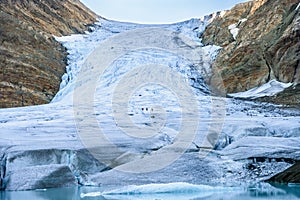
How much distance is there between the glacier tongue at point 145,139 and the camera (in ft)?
32.0

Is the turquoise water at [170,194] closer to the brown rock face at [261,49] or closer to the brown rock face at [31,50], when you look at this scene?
the brown rock face at [261,49]

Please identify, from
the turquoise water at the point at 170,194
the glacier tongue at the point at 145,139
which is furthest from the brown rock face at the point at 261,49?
the turquoise water at the point at 170,194

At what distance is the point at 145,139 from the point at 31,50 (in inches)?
564

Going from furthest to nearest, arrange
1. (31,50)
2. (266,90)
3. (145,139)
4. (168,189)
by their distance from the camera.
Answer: (31,50)
(266,90)
(145,139)
(168,189)

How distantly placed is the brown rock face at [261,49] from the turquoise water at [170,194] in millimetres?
12062

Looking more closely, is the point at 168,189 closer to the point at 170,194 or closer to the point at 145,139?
the point at 170,194

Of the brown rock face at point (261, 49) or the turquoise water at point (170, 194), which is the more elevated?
the brown rock face at point (261, 49)

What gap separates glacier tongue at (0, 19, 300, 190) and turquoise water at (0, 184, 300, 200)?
2.57 ft

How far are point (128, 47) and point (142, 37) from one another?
323 cm

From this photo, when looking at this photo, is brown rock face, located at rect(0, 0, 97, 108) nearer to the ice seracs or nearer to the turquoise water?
the ice seracs

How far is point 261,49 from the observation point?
23.2 m

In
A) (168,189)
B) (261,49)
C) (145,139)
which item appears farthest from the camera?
(261,49)

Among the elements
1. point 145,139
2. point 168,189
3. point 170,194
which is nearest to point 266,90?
point 145,139

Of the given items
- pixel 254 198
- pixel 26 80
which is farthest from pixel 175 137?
pixel 26 80
